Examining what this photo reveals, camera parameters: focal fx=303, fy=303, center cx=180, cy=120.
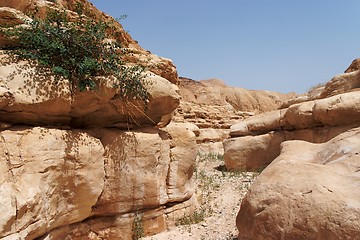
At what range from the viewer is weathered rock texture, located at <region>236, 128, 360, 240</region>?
2668mm

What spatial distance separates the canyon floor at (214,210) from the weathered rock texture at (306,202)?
1.30 meters

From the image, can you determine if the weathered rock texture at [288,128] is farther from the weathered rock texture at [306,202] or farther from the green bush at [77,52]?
the green bush at [77,52]

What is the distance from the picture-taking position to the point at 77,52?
4.22 m

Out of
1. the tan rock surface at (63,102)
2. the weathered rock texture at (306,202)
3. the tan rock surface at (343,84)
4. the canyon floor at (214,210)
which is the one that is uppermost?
the tan rock surface at (343,84)


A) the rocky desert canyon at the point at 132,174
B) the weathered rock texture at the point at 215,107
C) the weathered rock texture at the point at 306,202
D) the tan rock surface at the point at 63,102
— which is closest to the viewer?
the weathered rock texture at the point at 306,202

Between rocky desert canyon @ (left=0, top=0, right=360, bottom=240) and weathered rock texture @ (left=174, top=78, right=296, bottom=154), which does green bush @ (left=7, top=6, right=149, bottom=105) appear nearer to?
rocky desert canyon @ (left=0, top=0, right=360, bottom=240)

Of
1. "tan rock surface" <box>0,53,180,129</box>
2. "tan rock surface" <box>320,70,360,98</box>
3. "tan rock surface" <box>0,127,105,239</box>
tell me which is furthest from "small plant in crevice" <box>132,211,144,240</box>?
"tan rock surface" <box>320,70,360,98</box>

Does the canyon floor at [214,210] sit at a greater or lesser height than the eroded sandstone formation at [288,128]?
lesser

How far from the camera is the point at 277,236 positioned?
291cm

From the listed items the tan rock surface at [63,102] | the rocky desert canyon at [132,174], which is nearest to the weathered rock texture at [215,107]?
the rocky desert canyon at [132,174]

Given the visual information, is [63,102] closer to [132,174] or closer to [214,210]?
[132,174]

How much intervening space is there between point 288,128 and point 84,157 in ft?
22.2

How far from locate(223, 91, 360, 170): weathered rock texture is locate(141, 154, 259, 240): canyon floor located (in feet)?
2.70

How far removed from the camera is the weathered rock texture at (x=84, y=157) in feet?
10.9
